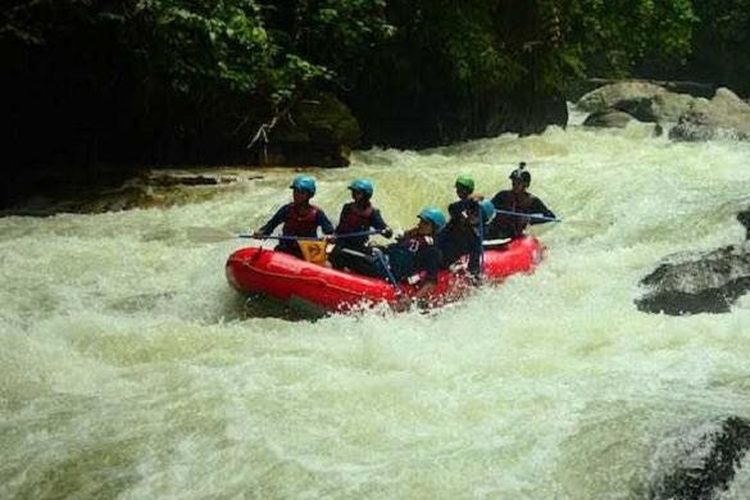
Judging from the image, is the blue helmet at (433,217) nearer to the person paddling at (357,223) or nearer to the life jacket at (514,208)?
the person paddling at (357,223)

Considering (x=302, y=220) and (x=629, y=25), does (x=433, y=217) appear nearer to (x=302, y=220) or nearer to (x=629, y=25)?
(x=302, y=220)

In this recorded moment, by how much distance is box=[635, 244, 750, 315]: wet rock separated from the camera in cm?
620

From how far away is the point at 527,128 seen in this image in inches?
630

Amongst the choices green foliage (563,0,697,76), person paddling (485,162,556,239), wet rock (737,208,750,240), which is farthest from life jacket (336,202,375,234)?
green foliage (563,0,697,76)

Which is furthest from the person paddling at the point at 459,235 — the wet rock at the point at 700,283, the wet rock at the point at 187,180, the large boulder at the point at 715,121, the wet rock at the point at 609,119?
the wet rock at the point at 609,119

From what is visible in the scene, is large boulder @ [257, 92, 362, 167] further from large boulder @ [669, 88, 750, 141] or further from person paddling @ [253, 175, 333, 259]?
large boulder @ [669, 88, 750, 141]

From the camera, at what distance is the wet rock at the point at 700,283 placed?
620cm

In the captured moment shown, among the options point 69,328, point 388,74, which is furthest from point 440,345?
point 388,74

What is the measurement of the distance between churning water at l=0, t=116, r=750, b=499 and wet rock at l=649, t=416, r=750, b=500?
0.06 meters

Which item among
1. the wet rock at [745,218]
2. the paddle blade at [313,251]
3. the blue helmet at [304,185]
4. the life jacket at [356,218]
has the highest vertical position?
the blue helmet at [304,185]

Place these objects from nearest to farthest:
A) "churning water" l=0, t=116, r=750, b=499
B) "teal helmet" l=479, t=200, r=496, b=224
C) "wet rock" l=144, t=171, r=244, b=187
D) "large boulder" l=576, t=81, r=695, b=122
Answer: "churning water" l=0, t=116, r=750, b=499 → "teal helmet" l=479, t=200, r=496, b=224 → "wet rock" l=144, t=171, r=244, b=187 → "large boulder" l=576, t=81, r=695, b=122

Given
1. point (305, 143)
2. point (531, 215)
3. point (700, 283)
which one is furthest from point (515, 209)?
point (305, 143)

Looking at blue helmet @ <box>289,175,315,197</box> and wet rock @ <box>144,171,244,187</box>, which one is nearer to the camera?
blue helmet @ <box>289,175,315,197</box>

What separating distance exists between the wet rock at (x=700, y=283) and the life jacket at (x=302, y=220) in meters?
2.44
